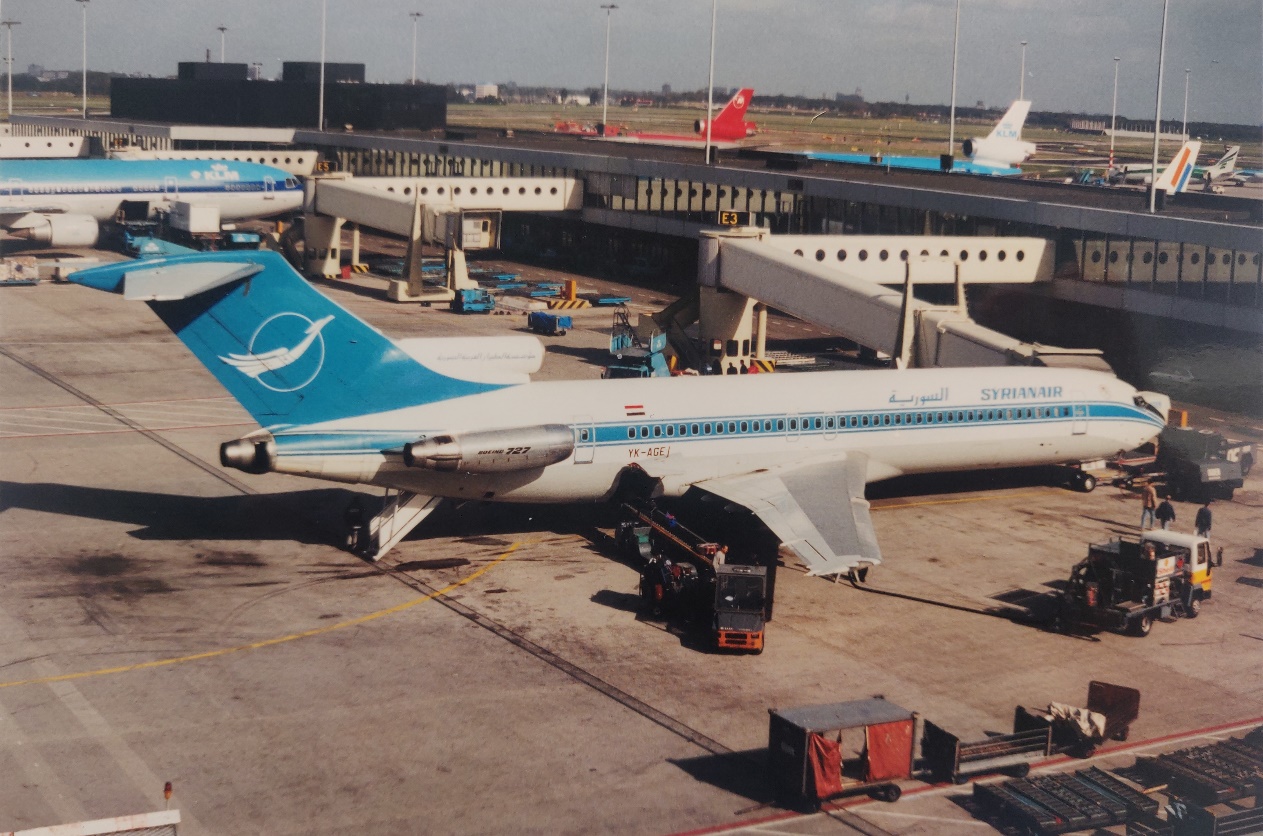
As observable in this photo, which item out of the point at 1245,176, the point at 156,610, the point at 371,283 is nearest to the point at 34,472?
the point at 156,610

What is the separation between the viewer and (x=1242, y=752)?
2514 cm

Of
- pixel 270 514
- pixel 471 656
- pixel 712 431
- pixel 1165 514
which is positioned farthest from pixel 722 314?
pixel 471 656

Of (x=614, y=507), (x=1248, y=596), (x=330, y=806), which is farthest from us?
(x=614, y=507)

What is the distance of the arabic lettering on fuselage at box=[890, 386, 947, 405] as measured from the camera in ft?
136

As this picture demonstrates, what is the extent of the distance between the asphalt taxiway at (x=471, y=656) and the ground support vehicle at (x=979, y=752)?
587 millimetres

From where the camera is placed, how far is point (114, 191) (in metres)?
97.6

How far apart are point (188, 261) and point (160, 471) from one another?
13630mm

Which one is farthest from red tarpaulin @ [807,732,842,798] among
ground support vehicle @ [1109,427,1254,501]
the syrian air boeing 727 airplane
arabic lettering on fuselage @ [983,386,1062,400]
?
ground support vehicle @ [1109,427,1254,501]

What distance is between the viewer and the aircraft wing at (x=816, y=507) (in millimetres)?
32125

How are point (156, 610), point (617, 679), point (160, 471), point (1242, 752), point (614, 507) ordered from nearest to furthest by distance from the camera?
point (1242, 752) → point (617, 679) → point (156, 610) → point (614, 507) → point (160, 471)

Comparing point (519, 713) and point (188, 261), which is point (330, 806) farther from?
point (188, 261)

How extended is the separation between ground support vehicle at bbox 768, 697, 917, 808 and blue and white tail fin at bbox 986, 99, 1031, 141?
11694cm

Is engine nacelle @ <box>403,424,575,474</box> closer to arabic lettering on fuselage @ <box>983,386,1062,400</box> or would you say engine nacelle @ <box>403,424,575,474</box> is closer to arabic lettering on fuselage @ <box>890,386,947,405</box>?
arabic lettering on fuselage @ <box>890,386,947,405</box>

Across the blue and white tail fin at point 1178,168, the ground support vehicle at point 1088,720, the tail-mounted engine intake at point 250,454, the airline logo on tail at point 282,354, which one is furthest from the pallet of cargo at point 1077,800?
the blue and white tail fin at point 1178,168
